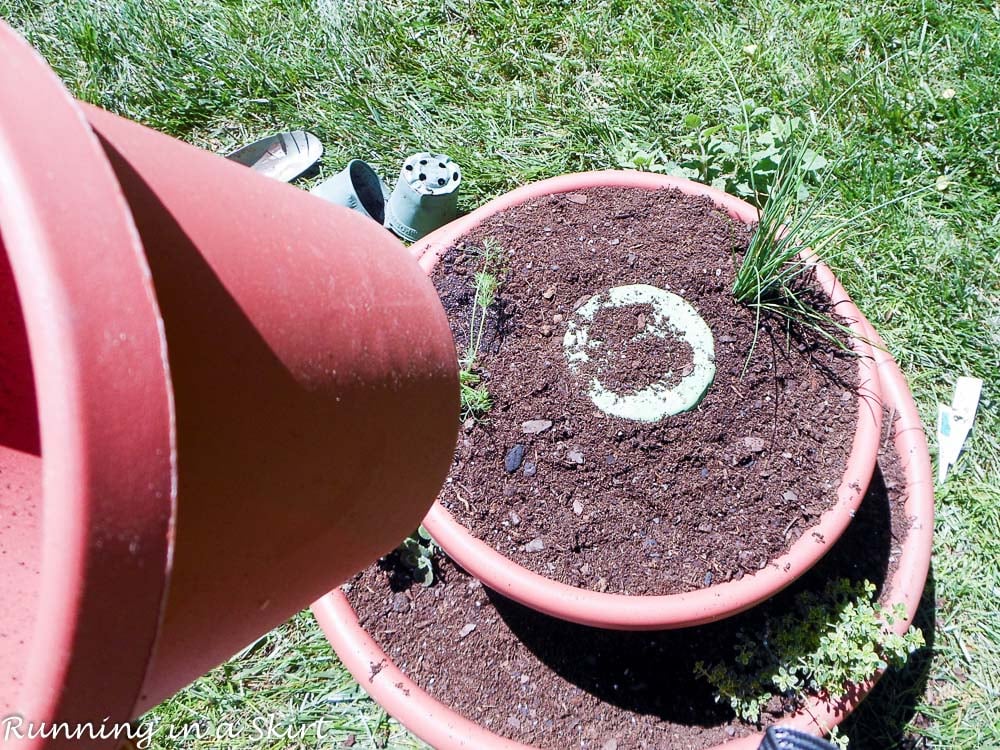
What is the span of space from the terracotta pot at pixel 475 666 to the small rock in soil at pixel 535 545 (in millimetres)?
324

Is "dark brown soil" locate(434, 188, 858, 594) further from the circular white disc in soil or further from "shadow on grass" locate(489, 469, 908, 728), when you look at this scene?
"shadow on grass" locate(489, 469, 908, 728)

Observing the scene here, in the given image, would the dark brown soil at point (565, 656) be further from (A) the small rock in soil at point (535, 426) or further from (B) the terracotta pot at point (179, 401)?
(B) the terracotta pot at point (179, 401)

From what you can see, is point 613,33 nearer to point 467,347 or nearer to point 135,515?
point 467,347

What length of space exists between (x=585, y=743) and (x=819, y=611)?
471 mm

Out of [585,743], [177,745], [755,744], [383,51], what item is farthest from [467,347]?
[383,51]

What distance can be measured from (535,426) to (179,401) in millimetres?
805

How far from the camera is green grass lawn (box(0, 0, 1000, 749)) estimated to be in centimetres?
199

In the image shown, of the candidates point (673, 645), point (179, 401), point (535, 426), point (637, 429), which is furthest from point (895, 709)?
point (179, 401)

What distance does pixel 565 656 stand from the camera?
1.44 m

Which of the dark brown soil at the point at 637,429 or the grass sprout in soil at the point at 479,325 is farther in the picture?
the grass sprout in soil at the point at 479,325

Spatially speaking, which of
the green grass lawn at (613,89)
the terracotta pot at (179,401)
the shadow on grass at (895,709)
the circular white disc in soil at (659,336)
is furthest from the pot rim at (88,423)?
the green grass lawn at (613,89)

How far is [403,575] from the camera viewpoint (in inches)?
58.2

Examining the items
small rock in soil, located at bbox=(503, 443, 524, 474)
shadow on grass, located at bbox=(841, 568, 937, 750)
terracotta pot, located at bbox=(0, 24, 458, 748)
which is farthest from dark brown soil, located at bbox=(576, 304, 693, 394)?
shadow on grass, located at bbox=(841, 568, 937, 750)

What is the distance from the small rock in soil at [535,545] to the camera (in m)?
1.23
